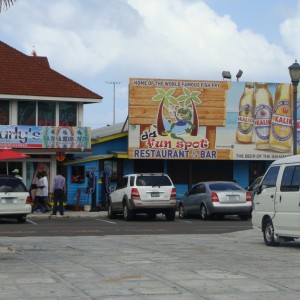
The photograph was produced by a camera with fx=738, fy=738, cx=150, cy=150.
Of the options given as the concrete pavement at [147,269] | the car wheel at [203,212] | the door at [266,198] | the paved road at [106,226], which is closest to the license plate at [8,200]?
the paved road at [106,226]

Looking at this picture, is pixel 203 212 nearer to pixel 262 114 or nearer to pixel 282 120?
pixel 262 114

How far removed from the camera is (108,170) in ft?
117

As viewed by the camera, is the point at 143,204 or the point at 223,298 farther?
the point at 143,204

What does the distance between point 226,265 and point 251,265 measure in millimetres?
426

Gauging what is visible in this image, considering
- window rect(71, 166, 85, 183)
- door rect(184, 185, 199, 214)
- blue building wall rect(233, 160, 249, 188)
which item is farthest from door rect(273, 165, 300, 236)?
blue building wall rect(233, 160, 249, 188)

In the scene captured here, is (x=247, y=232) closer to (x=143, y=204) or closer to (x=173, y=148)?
(x=143, y=204)

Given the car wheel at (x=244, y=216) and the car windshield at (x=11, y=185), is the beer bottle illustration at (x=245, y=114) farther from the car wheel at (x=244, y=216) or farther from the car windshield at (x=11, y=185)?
the car windshield at (x=11, y=185)

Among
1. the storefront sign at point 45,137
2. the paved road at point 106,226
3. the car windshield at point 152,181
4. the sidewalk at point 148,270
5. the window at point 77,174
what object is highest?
the storefront sign at point 45,137

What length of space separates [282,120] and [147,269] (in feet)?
82.8

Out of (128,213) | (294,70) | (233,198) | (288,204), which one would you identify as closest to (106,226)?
(128,213)

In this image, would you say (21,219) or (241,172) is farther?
(241,172)

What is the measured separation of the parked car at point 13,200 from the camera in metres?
25.4

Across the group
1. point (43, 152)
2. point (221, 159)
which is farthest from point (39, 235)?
point (221, 159)

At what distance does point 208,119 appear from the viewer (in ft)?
116
